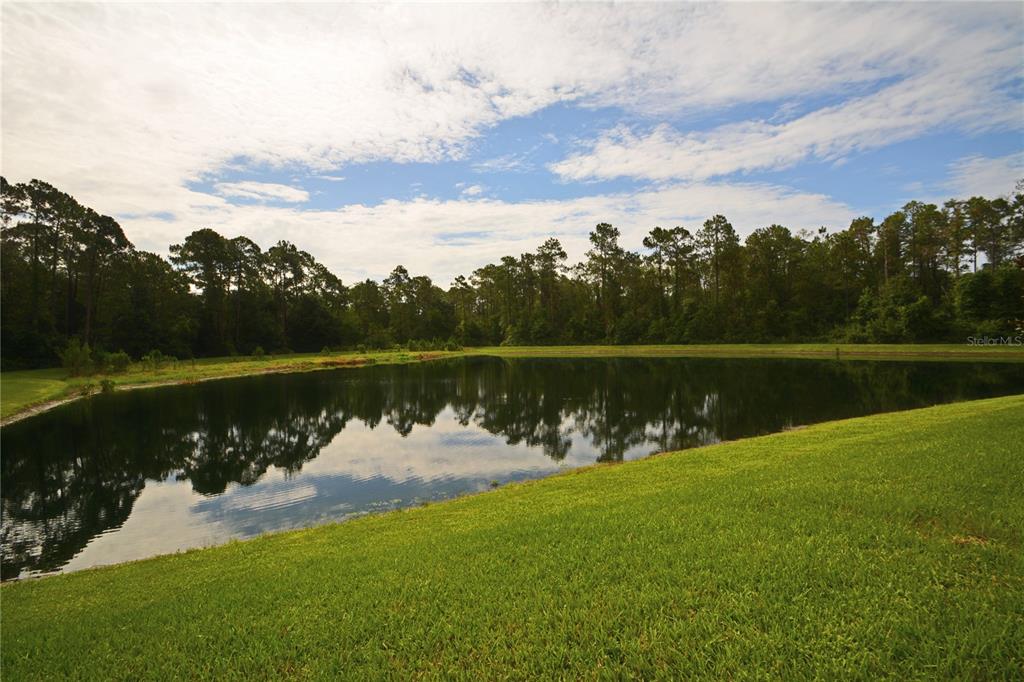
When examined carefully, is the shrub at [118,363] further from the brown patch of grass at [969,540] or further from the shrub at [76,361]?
the brown patch of grass at [969,540]

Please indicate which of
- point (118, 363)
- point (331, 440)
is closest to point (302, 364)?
point (118, 363)

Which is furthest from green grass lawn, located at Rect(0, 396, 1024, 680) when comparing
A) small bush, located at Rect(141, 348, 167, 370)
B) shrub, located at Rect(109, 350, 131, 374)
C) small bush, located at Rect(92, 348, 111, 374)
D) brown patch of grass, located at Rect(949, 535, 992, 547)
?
small bush, located at Rect(141, 348, 167, 370)

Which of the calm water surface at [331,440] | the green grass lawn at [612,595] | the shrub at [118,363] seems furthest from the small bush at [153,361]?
the green grass lawn at [612,595]

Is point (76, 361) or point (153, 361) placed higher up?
point (76, 361)

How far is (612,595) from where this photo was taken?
493cm

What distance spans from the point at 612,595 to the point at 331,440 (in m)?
18.8

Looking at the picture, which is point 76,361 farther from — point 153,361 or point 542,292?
point 542,292

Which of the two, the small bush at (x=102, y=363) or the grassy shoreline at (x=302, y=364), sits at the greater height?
the small bush at (x=102, y=363)

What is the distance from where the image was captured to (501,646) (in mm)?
4336

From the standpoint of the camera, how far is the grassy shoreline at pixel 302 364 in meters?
31.4

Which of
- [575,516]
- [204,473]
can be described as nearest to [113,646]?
[575,516]

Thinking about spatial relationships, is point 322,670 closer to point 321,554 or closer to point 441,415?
point 321,554

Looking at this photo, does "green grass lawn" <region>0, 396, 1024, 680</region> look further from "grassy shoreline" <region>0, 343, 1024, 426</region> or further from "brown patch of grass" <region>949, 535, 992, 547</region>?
"grassy shoreline" <region>0, 343, 1024, 426</region>

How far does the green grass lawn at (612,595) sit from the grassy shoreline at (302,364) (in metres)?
27.4
